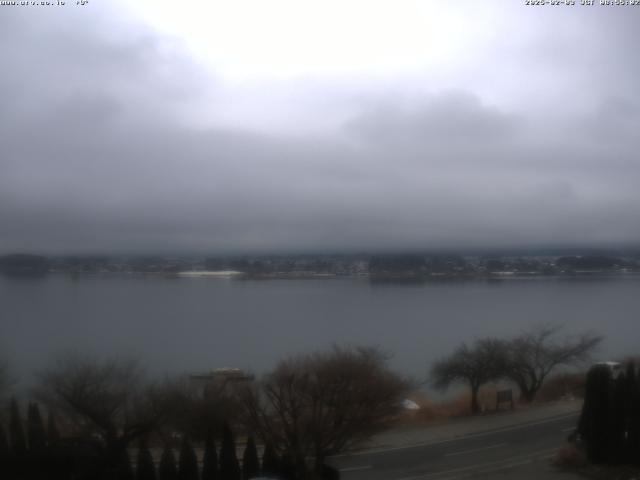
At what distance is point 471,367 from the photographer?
14289mm

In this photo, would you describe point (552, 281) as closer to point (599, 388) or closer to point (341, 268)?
point (341, 268)

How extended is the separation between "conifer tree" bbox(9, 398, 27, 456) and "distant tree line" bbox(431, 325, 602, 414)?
9.40m

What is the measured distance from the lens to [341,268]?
75.5 feet

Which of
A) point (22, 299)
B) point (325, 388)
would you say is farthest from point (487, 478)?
point (22, 299)

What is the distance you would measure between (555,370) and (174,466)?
1311cm

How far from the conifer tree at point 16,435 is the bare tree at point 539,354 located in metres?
11.6

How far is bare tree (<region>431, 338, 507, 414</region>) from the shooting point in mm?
14219

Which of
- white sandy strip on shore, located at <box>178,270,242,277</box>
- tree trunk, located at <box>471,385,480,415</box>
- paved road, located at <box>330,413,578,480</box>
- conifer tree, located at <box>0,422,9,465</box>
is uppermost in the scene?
white sandy strip on shore, located at <box>178,270,242,277</box>

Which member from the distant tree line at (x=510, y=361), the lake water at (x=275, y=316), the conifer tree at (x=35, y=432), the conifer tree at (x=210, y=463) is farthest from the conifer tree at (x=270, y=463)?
the distant tree line at (x=510, y=361)

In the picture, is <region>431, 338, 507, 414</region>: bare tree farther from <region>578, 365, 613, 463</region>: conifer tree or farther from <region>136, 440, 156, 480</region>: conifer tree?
<region>136, 440, 156, 480</region>: conifer tree

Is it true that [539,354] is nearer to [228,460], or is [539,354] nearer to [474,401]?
[474,401]

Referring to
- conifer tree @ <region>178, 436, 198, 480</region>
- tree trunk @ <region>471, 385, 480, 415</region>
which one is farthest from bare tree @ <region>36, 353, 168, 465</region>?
tree trunk @ <region>471, 385, 480, 415</region>

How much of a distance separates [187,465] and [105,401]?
5.17 feet

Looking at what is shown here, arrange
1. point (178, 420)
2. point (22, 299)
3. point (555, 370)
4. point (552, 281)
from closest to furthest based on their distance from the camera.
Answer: point (178, 420)
point (22, 299)
point (555, 370)
point (552, 281)
